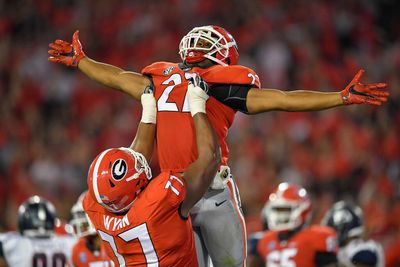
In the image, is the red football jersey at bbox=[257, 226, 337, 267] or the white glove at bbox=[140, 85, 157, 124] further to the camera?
the red football jersey at bbox=[257, 226, 337, 267]

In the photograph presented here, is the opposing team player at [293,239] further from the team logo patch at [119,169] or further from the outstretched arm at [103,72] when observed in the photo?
the team logo patch at [119,169]

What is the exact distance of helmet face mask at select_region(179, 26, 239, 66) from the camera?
4.44 metres

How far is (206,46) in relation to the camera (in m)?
4.45

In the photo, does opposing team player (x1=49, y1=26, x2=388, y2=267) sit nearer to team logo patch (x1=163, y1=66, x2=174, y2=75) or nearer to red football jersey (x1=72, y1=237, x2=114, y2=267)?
team logo patch (x1=163, y1=66, x2=174, y2=75)

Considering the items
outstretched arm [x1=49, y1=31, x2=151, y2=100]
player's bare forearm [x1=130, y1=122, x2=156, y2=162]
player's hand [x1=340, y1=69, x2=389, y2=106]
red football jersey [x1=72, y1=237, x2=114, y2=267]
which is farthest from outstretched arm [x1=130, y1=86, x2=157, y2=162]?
red football jersey [x1=72, y1=237, x2=114, y2=267]

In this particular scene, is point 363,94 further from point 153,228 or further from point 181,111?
point 153,228

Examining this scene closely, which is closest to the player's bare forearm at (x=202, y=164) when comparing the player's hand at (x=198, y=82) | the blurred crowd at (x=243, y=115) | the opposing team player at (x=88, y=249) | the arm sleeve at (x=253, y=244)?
the player's hand at (x=198, y=82)

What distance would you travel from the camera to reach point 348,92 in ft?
13.6

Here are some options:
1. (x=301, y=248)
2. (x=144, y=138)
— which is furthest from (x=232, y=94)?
(x=301, y=248)

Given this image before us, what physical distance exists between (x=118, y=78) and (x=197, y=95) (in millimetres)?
560

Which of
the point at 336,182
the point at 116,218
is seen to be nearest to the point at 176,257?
the point at 116,218

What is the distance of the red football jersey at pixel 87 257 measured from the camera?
18.2 feet

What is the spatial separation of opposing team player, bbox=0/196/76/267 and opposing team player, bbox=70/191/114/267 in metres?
0.16

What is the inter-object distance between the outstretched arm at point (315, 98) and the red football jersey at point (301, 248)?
187 cm
